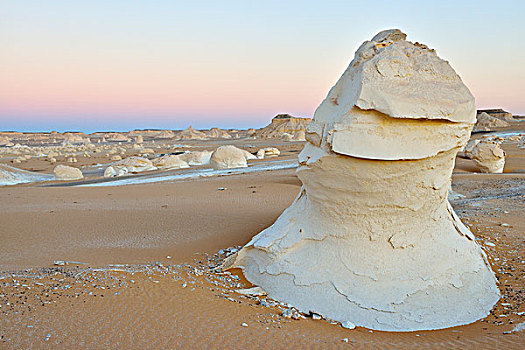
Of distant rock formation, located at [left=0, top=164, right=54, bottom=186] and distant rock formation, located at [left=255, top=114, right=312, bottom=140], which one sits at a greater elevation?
distant rock formation, located at [left=255, top=114, right=312, bottom=140]

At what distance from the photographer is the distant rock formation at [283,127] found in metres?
77.5

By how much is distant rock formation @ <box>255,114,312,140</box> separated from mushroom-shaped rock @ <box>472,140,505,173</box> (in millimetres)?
57186

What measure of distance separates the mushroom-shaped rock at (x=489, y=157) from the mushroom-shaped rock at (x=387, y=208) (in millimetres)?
14211

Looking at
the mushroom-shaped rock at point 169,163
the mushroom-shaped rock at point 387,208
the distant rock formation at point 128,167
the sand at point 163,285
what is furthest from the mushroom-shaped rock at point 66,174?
the mushroom-shaped rock at point 387,208

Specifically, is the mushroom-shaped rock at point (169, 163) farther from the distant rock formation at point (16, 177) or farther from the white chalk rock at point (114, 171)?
the distant rock formation at point (16, 177)

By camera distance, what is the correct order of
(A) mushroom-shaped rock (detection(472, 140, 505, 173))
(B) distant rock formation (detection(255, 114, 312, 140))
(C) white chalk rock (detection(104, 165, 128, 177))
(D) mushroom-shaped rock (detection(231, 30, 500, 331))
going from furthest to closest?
(B) distant rock formation (detection(255, 114, 312, 140)) → (C) white chalk rock (detection(104, 165, 128, 177)) → (A) mushroom-shaped rock (detection(472, 140, 505, 173)) → (D) mushroom-shaped rock (detection(231, 30, 500, 331))

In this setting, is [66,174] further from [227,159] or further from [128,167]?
[227,159]

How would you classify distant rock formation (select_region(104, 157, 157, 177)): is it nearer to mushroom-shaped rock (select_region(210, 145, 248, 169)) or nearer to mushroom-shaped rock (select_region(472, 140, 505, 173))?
mushroom-shaped rock (select_region(210, 145, 248, 169))

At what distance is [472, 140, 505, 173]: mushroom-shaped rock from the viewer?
1758 cm

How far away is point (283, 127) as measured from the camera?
8019 centimetres

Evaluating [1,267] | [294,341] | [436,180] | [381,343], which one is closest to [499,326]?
[381,343]

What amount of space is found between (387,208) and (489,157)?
15.2 m

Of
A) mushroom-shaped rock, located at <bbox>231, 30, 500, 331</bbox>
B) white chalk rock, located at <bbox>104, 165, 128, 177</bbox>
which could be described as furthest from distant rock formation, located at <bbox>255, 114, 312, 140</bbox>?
mushroom-shaped rock, located at <bbox>231, 30, 500, 331</bbox>

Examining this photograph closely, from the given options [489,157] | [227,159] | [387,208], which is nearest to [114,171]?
[227,159]
